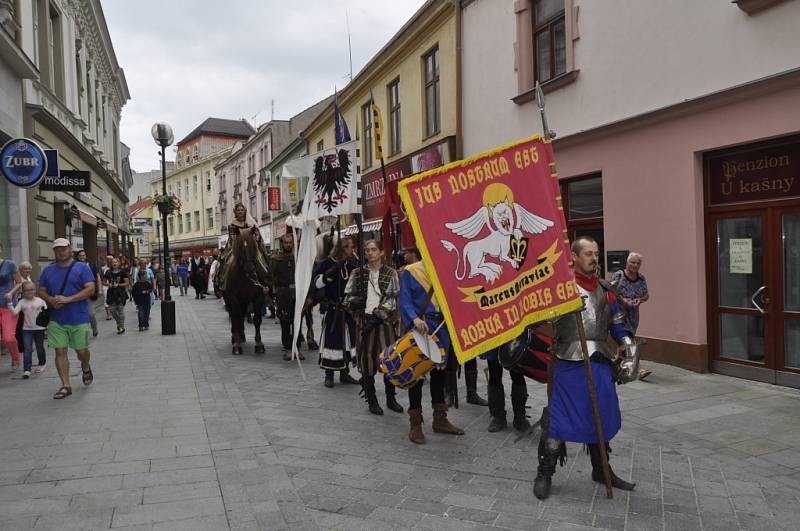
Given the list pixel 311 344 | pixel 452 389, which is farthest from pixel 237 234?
pixel 452 389

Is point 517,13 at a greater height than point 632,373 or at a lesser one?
greater

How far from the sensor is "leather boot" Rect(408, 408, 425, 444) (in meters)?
5.11

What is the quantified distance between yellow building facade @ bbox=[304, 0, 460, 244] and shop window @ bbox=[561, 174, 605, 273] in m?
3.90

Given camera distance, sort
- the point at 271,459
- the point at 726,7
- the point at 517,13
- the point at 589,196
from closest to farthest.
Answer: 1. the point at 271,459
2. the point at 726,7
3. the point at 589,196
4. the point at 517,13

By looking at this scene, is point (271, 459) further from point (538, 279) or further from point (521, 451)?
point (538, 279)

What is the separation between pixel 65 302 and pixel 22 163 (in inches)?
123

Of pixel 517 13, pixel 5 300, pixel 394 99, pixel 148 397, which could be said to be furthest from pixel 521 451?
pixel 394 99

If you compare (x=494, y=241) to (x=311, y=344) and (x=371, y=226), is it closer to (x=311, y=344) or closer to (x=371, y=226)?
(x=311, y=344)

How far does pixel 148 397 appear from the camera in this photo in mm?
6855

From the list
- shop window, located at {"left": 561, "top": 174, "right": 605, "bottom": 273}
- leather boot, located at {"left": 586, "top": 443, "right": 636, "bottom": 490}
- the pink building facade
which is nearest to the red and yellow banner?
leather boot, located at {"left": 586, "top": 443, "right": 636, "bottom": 490}

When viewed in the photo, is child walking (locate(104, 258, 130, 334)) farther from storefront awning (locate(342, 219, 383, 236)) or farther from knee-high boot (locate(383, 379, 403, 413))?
knee-high boot (locate(383, 379, 403, 413))

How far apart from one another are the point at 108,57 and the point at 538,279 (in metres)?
28.1

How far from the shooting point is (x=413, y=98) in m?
16.5

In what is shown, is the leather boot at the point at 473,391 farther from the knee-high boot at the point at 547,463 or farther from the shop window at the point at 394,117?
the shop window at the point at 394,117
